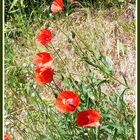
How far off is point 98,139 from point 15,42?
1797 millimetres

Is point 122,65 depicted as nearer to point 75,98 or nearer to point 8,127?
point 8,127

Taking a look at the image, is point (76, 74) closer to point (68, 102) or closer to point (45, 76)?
point (45, 76)

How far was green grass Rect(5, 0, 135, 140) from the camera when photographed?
2.33m

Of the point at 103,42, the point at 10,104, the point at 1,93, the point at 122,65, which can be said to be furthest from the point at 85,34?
the point at 1,93

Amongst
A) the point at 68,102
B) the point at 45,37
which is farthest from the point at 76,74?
the point at 68,102

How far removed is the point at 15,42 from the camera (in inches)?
153

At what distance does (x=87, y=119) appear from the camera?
2055 mm

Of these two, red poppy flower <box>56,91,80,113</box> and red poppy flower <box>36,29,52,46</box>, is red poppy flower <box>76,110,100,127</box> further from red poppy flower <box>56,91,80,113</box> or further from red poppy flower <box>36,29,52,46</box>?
red poppy flower <box>36,29,52,46</box>

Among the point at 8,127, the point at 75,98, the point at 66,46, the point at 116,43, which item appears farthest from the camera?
the point at 66,46

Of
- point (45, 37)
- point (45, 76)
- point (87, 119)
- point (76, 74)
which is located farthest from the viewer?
point (76, 74)

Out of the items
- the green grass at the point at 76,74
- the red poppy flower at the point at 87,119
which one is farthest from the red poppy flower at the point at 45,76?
the red poppy flower at the point at 87,119

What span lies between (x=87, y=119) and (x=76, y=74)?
1.94 ft

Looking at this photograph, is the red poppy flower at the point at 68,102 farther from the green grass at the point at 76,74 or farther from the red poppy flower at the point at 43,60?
the red poppy flower at the point at 43,60

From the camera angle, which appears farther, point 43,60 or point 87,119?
point 43,60
